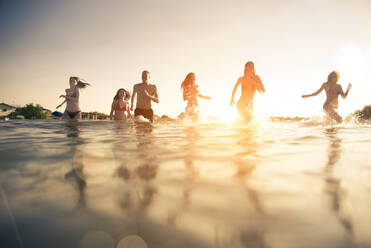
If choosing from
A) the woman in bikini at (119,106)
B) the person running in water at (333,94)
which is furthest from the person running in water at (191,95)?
the person running in water at (333,94)

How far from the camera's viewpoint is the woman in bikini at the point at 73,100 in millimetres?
7422

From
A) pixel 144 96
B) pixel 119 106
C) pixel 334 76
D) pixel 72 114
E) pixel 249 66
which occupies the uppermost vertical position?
pixel 249 66

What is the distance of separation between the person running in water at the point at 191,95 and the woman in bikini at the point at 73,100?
458 cm

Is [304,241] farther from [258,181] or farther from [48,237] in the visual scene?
[48,237]

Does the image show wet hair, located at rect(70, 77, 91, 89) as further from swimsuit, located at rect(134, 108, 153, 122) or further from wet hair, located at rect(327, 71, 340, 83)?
wet hair, located at rect(327, 71, 340, 83)

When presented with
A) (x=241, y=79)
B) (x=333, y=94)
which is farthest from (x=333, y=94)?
(x=241, y=79)

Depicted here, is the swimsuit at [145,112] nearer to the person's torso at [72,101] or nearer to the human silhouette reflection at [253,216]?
the person's torso at [72,101]

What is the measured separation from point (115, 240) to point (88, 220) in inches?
6.9

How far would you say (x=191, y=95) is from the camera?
8.09 metres

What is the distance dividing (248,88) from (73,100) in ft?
23.6

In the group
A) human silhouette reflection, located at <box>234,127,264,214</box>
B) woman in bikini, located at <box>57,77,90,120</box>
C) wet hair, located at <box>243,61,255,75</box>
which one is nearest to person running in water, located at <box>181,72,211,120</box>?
wet hair, located at <box>243,61,255,75</box>

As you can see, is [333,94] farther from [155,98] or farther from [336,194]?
[336,194]

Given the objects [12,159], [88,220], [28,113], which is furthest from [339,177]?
[28,113]

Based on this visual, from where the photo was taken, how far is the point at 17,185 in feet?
3.45
